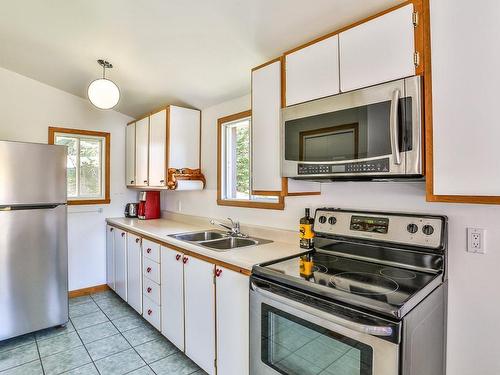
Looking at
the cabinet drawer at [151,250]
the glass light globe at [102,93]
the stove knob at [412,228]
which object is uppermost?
the glass light globe at [102,93]

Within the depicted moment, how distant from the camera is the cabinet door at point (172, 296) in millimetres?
2293

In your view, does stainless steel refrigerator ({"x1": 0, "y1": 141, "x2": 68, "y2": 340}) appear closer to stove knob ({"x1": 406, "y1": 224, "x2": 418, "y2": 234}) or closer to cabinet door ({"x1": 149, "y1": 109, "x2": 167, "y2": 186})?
cabinet door ({"x1": 149, "y1": 109, "x2": 167, "y2": 186})

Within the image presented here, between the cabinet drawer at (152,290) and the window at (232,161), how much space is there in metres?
0.98

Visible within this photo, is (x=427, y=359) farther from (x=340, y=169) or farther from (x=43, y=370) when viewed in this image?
(x=43, y=370)

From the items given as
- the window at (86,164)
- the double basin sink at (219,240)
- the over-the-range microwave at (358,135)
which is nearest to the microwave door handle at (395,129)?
the over-the-range microwave at (358,135)

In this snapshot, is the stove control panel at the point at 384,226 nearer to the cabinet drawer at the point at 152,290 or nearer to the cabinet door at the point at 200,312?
the cabinet door at the point at 200,312

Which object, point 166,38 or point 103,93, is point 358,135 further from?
point 103,93

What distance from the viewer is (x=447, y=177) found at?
125 centimetres

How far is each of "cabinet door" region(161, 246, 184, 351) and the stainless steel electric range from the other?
893 millimetres

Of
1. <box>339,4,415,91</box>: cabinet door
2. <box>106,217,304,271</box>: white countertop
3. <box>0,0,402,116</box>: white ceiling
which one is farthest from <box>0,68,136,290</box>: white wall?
<box>339,4,415,91</box>: cabinet door

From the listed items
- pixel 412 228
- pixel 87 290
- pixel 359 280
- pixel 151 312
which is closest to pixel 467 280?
pixel 412 228

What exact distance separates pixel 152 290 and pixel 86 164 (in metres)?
2.05

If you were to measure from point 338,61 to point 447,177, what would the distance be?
0.80 meters

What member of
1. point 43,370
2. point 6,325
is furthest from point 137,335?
point 6,325
